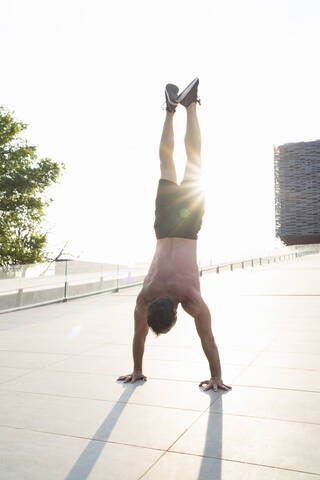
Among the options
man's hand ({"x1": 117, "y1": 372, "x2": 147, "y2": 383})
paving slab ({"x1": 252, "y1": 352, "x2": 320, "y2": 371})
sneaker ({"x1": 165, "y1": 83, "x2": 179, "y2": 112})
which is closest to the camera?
man's hand ({"x1": 117, "y1": 372, "x2": 147, "y2": 383})

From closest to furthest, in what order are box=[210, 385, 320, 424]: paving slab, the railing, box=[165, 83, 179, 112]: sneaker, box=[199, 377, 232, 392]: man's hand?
box=[210, 385, 320, 424]: paving slab → box=[199, 377, 232, 392]: man's hand → box=[165, 83, 179, 112]: sneaker → the railing

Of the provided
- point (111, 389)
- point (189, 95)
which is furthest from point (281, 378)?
point (189, 95)

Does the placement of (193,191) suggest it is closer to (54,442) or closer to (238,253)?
(54,442)

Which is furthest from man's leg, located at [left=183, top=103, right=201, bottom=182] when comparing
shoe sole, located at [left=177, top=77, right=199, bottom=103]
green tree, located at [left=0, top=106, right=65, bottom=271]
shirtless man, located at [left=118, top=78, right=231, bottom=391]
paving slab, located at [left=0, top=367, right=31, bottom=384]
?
green tree, located at [left=0, top=106, right=65, bottom=271]

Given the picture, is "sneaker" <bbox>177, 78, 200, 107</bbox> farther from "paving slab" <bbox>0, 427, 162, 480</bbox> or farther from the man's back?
"paving slab" <bbox>0, 427, 162, 480</bbox>

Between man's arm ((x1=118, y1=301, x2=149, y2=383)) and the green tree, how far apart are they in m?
25.2

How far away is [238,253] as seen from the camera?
35.1m

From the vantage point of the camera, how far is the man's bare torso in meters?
5.12

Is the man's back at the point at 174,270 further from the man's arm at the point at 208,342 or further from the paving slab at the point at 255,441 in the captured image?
the paving slab at the point at 255,441

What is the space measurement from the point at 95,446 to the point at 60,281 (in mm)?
12216

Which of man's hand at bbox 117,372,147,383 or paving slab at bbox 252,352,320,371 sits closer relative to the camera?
man's hand at bbox 117,372,147,383

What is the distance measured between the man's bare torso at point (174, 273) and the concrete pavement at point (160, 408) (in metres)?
1.03

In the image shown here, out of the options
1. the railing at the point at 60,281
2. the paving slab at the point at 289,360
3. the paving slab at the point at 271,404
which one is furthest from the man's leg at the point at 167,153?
the railing at the point at 60,281

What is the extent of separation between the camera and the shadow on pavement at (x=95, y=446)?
3.09 m
